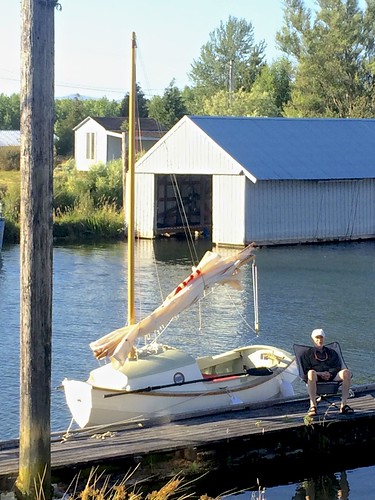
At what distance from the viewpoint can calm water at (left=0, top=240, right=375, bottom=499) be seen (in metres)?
20.5

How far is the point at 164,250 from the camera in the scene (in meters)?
38.8

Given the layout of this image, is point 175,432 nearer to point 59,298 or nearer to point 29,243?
point 29,243

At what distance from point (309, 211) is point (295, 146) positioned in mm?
2986

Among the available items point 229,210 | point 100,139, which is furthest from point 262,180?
point 100,139

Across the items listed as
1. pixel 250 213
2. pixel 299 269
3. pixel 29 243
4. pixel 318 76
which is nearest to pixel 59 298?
pixel 299 269

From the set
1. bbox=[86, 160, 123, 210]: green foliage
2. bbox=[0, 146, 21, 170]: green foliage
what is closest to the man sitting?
bbox=[86, 160, 123, 210]: green foliage

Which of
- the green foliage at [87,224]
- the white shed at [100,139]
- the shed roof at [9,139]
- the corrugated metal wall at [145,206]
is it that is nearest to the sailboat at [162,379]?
the corrugated metal wall at [145,206]

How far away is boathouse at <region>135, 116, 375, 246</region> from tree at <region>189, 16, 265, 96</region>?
172ft

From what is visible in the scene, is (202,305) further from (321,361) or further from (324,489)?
(324,489)

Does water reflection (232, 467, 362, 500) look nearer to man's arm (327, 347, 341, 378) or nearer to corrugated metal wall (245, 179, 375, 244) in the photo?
man's arm (327, 347, 341, 378)

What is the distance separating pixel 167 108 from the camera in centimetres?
7400

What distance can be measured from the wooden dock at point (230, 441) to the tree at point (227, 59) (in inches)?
3233

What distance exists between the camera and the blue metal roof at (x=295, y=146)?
3944 centimetres

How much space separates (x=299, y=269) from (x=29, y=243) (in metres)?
23.9
